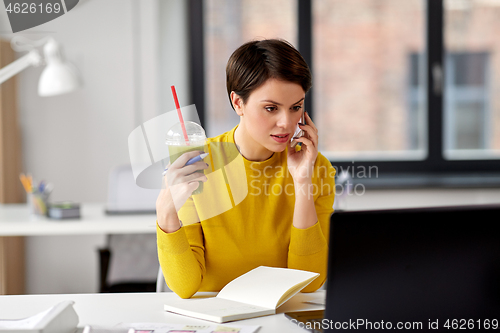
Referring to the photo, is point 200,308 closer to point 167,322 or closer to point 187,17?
point 167,322

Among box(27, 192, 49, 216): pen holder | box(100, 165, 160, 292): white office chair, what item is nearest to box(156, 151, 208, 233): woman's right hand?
box(100, 165, 160, 292): white office chair

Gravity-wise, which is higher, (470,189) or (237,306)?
(470,189)

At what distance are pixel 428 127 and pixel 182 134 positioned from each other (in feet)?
8.27

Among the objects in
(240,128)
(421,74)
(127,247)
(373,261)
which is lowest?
(127,247)

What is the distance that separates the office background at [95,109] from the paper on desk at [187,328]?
221cm

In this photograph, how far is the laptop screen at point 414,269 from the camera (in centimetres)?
67

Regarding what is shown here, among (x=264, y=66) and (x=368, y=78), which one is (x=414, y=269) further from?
(x=368, y=78)

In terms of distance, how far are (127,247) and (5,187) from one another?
2.63 feet

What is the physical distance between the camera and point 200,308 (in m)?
0.99

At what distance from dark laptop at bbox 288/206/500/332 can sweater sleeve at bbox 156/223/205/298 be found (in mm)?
489

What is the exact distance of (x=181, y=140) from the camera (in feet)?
3.58

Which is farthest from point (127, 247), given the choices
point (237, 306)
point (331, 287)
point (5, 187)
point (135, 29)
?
point (331, 287)

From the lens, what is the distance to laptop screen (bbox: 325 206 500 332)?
2.19 feet

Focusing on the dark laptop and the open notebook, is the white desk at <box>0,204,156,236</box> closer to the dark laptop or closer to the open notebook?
the open notebook
